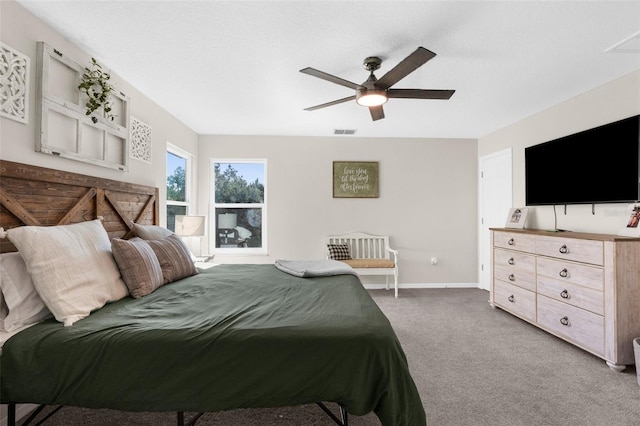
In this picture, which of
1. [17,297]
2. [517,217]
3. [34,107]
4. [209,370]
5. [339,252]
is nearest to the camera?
[209,370]

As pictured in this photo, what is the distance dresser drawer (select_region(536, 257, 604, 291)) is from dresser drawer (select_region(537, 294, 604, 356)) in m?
0.23

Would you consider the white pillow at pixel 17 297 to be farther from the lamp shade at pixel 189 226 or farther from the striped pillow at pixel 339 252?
the striped pillow at pixel 339 252

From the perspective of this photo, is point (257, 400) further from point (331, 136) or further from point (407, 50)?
point (331, 136)

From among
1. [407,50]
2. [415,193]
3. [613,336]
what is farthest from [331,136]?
[613,336]

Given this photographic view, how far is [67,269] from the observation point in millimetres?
1565

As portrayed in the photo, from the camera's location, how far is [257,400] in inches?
50.7

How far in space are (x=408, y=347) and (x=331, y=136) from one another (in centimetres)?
332

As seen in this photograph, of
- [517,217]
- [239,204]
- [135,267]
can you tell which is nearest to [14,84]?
[135,267]

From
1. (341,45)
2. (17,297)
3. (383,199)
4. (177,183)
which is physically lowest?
(17,297)

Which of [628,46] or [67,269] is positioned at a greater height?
[628,46]

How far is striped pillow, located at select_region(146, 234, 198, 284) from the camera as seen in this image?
89.6 inches

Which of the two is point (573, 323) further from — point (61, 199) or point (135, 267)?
point (61, 199)

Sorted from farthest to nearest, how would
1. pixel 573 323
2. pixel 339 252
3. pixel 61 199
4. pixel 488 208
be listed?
pixel 488 208 → pixel 339 252 → pixel 573 323 → pixel 61 199

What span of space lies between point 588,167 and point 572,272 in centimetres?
109
